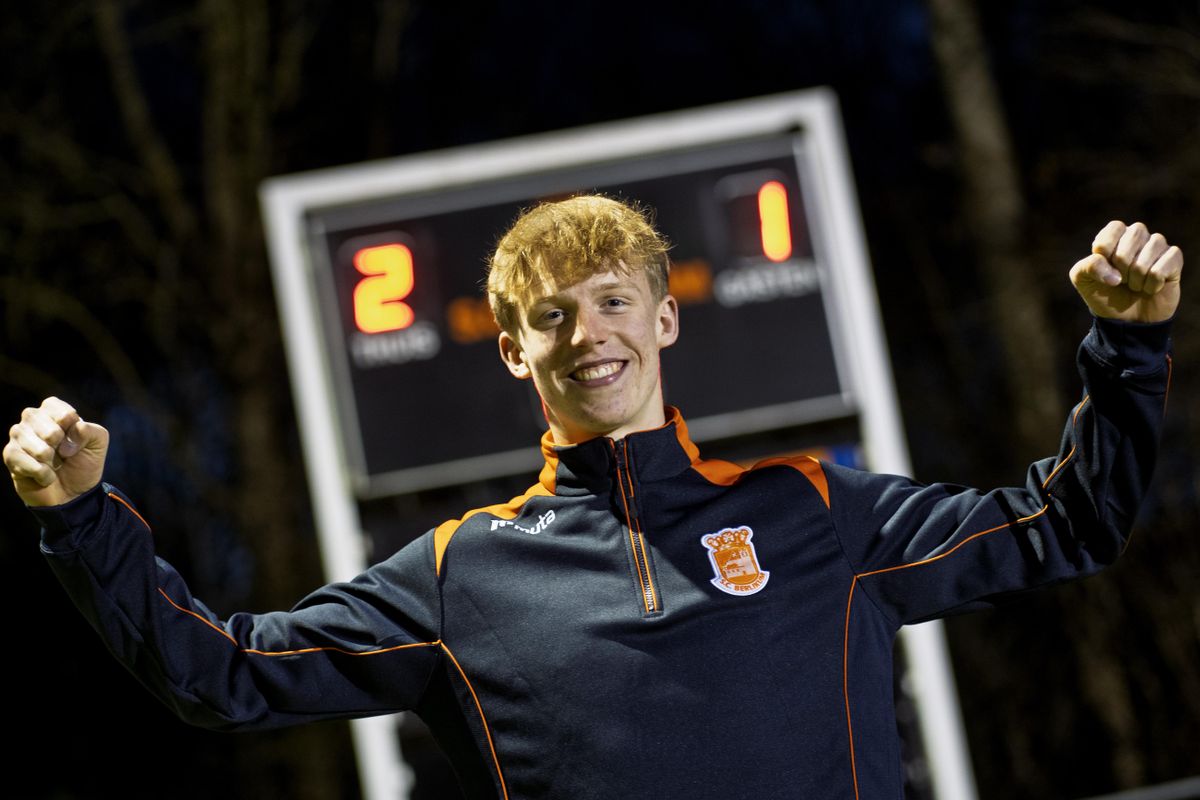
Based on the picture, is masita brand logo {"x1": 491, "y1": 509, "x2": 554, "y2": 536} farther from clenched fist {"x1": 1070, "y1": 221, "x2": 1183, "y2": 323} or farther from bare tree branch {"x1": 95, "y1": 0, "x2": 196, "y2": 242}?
bare tree branch {"x1": 95, "y1": 0, "x2": 196, "y2": 242}

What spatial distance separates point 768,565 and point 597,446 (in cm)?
26

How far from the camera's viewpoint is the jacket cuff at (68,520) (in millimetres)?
1678

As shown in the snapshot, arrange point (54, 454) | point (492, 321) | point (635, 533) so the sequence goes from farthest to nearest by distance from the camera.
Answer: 1. point (492, 321)
2. point (635, 533)
3. point (54, 454)

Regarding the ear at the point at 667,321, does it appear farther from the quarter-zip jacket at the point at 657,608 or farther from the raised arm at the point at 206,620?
the raised arm at the point at 206,620

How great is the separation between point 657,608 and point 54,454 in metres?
0.69

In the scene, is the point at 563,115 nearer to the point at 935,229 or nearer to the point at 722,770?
the point at 935,229

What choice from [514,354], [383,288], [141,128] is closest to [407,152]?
[141,128]

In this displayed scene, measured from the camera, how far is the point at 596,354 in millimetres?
1893

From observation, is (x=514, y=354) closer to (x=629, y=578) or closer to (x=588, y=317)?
(x=588, y=317)

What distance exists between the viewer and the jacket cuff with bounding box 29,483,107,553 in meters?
1.68

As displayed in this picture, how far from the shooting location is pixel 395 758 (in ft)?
13.6

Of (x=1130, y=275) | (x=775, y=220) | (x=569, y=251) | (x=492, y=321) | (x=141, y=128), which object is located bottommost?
(x=1130, y=275)

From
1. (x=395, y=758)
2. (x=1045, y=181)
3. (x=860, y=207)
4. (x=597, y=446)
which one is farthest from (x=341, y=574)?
(x=860, y=207)

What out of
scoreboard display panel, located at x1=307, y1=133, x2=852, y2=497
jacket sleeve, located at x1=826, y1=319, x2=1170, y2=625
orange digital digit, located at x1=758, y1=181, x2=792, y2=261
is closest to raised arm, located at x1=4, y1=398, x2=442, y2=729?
jacket sleeve, located at x1=826, y1=319, x2=1170, y2=625
